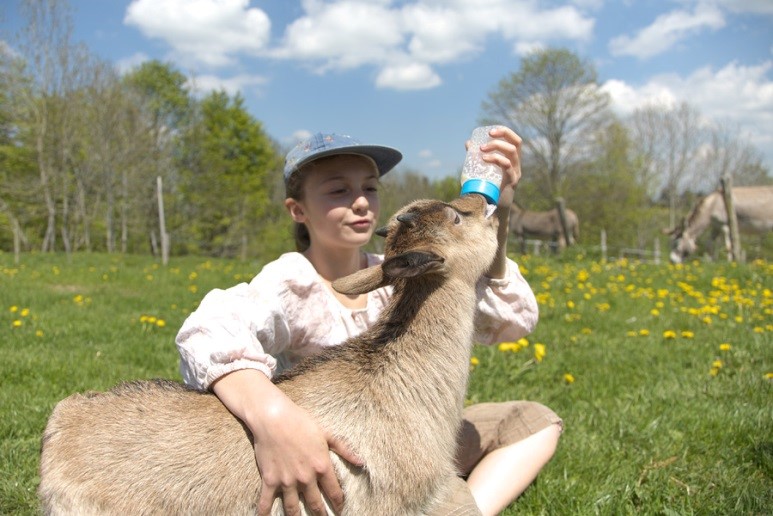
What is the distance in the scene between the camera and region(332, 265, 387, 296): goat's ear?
8.49ft

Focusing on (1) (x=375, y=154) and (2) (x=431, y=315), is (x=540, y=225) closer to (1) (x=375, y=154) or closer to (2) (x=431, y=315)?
(1) (x=375, y=154)

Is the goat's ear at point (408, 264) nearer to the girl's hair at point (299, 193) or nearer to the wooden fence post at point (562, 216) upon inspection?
the girl's hair at point (299, 193)

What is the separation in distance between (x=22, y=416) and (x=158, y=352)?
5.96 ft

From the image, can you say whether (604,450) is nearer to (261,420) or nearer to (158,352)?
(261,420)

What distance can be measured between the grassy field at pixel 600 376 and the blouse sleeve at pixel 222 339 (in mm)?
1402

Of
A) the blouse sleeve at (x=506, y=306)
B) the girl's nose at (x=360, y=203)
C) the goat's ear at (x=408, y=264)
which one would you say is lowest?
the blouse sleeve at (x=506, y=306)

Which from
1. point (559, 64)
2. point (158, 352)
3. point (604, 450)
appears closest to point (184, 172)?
point (559, 64)

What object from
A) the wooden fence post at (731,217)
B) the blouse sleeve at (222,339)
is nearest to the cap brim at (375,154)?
the blouse sleeve at (222,339)

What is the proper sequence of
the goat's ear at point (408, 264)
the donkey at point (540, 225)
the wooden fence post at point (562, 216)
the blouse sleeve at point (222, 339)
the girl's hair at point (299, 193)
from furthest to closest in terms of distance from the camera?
the donkey at point (540, 225), the wooden fence post at point (562, 216), the girl's hair at point (299, 193), the blouse sleeve at point (222, 339), the goat's ear at point (408, 264)

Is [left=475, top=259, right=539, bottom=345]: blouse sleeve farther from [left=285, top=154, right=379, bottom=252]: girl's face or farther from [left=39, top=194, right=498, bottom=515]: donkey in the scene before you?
[left=285, top=154, right=379, bottom=252]: girl's face

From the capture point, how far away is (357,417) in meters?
2.49

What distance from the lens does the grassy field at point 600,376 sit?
3.48m

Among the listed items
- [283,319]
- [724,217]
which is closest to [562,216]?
[724,217]

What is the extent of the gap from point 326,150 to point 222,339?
123 centimetres
